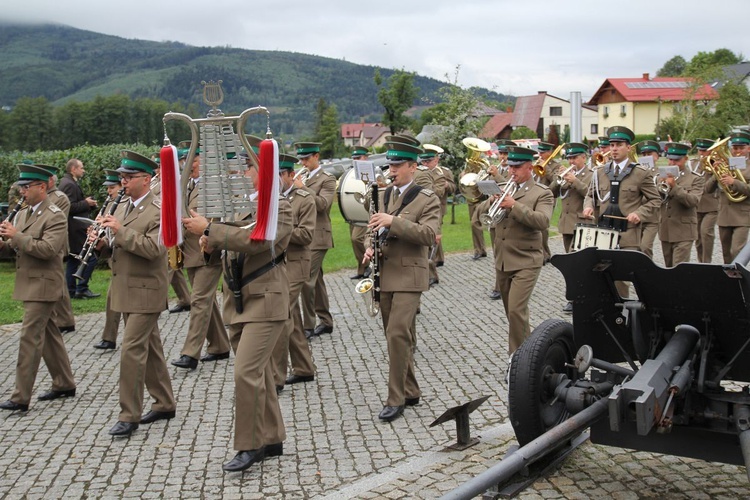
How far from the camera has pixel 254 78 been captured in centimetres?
16025

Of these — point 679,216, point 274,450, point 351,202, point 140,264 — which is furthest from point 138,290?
point 679,216

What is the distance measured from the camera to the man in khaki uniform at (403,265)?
7.06 m

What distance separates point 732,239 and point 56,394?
9798 millimetres

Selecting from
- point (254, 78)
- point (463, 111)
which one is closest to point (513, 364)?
point (463, 111)

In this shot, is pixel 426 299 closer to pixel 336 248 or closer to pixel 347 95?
pixel 336 248

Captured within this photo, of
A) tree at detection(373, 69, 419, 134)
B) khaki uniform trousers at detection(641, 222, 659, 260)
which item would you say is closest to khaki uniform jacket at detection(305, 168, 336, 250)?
khaki uniform trousers at detection(641, 222, 659, 260)

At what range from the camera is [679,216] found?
12398 millimetres

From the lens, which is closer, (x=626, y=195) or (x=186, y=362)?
(x=186, y=362)

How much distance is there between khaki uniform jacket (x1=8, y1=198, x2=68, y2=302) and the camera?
768cm

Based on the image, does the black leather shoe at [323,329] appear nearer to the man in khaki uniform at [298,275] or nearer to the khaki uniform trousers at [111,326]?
the man in khaki uniform at [298,275]

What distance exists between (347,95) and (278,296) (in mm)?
161438

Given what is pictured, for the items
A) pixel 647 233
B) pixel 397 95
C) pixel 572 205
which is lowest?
pixel 647 233

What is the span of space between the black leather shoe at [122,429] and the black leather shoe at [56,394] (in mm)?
1464

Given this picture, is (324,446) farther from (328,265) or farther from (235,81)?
(235,81)
